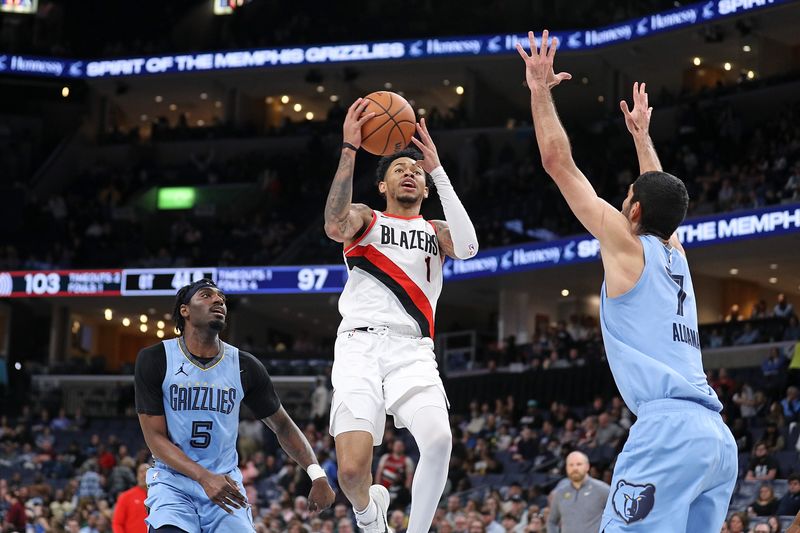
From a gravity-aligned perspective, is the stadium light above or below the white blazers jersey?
above

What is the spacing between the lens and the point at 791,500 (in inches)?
606

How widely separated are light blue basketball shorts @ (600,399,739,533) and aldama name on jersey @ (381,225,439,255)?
310cm

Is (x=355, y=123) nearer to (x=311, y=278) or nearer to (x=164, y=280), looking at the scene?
(x=311, y=278)

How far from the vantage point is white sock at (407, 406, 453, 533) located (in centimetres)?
777

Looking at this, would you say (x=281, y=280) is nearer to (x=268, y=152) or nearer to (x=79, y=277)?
(x=79, y=277)

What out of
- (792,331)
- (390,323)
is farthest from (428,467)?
(792,331)

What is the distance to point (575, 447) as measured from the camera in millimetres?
21156

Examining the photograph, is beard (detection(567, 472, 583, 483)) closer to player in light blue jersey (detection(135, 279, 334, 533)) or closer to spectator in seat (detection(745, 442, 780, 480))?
player in light blue jersey (detection(135, 279, 334, 533))

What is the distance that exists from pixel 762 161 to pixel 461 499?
545 inches

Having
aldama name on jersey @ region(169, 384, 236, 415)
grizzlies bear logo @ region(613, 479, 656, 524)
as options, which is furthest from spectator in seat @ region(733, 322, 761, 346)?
grizzlies bear logo @ region(613, 479, 656, 524)

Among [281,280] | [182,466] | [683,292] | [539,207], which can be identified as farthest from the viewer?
[281,280]

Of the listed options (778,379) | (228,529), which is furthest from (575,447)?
(228,529)

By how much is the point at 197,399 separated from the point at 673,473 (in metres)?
3.31

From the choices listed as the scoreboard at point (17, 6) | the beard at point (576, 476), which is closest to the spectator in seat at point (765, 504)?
the beard at point (576, 476)
